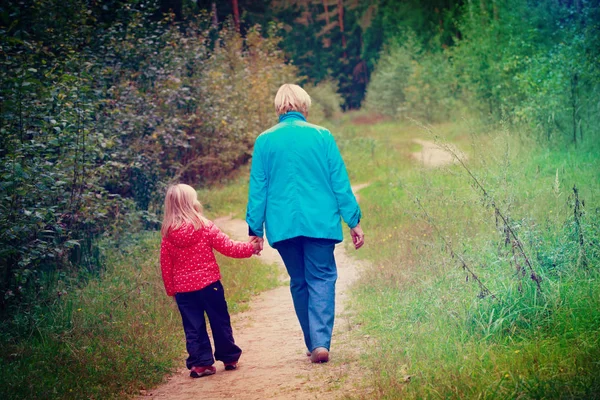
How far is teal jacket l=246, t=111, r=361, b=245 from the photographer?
200 inches

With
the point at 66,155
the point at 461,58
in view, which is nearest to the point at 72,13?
the point at 66,155

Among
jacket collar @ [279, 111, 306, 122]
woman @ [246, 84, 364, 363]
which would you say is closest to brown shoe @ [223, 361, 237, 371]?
woman @ [246, 84, 364, 363]

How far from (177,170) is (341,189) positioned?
934 centimetres

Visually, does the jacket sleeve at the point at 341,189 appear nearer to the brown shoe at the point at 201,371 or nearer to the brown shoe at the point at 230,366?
the brown shoe at the point at 230,366

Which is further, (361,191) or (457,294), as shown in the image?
(361,191)

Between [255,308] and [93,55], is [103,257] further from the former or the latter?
[93,55]

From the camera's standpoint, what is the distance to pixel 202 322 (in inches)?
210

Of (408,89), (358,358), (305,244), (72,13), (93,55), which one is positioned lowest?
(408,89)

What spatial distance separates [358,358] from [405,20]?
1740 inches

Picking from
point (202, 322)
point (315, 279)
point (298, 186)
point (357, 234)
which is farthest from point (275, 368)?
point (298, 186)

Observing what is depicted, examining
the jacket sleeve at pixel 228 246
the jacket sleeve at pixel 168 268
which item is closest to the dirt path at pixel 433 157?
the jacket sleeve at pixel 228 246

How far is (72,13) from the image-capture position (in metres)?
11.3

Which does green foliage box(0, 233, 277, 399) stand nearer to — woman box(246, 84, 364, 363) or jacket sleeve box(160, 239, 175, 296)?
jacket sleeve box(160, 239, 175, 296)

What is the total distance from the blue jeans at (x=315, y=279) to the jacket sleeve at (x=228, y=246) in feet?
0.85
